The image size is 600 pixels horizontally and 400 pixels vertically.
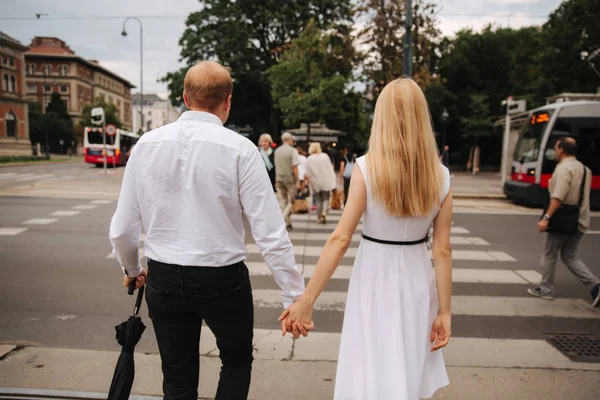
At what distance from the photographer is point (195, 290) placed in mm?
2041

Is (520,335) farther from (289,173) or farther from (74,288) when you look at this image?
(289,173)

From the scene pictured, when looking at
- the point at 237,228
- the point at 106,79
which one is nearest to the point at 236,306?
the point at 237,228

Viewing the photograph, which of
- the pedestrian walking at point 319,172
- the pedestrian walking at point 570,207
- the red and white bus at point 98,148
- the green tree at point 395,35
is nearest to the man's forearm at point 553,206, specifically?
the pedestrian walking at point 570,207

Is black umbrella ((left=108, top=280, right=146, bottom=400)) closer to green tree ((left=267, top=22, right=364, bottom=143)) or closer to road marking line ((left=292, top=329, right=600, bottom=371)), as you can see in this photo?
road marking line ((left=292, top=329, right=600, bottom=371))

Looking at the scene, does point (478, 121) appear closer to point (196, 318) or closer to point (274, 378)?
point (274, 378)

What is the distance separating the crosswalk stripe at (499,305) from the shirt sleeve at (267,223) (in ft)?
9.74

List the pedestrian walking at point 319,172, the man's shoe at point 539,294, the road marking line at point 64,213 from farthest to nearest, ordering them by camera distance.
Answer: the road marking line at point 64,213
the pedestrian walking at point 319,172
the man's shoe at point 539,294

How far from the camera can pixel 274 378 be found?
3.34 metres

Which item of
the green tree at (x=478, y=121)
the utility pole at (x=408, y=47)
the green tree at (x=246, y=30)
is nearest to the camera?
the utility pole at (x=408, y=47)

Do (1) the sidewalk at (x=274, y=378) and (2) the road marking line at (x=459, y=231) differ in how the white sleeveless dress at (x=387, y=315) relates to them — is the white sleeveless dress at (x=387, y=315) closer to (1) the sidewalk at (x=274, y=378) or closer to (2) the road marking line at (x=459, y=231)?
(1) the sidewalk at (x=274, y=378)

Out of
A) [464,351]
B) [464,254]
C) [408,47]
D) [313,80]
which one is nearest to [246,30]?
[313,80]

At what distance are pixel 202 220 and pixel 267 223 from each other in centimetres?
28

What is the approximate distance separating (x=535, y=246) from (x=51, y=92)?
3800 inches

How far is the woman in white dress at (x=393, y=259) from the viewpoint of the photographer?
6.81ft
